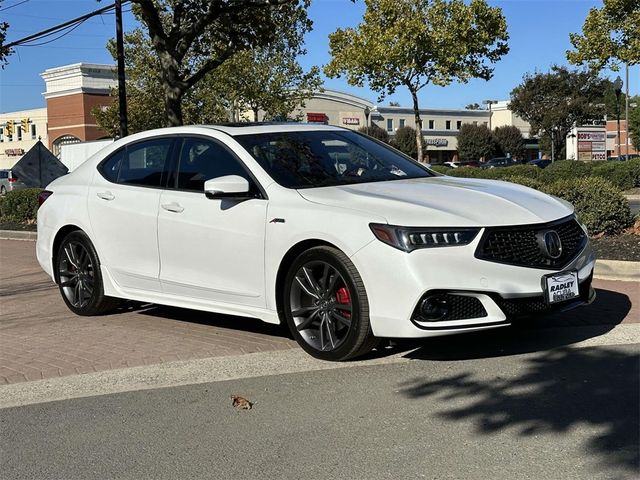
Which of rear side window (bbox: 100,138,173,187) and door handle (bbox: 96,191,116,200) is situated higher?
rear side window (bbox: 100,138,173,187)

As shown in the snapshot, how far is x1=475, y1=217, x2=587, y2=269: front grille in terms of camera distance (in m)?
4.67

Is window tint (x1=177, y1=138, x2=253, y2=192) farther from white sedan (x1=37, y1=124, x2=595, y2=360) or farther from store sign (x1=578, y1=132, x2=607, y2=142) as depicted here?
store sign (x1=578, y1=132, x2=607, y2=142)

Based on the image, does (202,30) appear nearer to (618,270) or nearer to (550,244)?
(618,270)

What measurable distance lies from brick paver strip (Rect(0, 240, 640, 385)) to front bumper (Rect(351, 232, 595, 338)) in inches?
51.2

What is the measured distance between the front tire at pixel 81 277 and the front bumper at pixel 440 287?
10.3 feet

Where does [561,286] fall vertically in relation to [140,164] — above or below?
below

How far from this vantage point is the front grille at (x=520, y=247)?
4.67 meters

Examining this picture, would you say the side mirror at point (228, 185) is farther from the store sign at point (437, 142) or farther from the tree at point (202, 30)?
the store sign at point (437, 142)

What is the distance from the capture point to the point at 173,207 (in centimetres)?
596

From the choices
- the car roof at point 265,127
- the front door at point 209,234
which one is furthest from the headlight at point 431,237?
the car roof at point 265,127

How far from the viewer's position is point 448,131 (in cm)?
8412

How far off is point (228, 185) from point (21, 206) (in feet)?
46.7

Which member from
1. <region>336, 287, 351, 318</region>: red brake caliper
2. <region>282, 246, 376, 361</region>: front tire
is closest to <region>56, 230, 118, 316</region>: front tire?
<region>282, 246, 376, 361</region>: front tire

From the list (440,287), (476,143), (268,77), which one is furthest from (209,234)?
(476,143)
